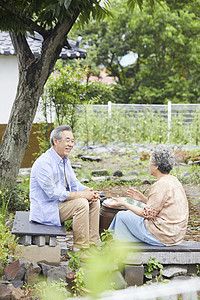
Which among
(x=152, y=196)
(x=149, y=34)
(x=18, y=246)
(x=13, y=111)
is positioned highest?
(x=149, y=34)

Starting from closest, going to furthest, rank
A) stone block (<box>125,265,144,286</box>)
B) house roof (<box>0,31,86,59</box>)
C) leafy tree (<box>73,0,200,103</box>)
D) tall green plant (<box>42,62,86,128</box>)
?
stone block (<box>125,265,144,286</box>), tall green plant (<box>42,62,86,128</box>), house roof (<box>0,31,86,59</box>), leafy tree (<box>73,0,200,103</box>)

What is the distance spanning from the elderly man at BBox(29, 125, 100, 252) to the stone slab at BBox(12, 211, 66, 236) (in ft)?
0.26

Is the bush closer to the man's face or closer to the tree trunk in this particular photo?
the tree trunk

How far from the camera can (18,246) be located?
3.97 meters

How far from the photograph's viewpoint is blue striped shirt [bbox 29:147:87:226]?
436cm

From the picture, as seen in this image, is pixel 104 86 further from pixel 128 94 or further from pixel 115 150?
pixel 128 94

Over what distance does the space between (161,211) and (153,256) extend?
43 centimetres

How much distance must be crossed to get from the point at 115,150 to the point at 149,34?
11.6m

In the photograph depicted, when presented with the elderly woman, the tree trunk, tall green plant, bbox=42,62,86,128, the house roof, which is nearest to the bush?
the tree trunk

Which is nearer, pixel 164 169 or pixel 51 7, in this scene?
pixel 164 169

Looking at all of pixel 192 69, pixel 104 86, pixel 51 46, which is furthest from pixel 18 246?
pixel 192 69

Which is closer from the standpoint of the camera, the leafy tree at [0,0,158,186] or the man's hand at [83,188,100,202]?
the man's hand at [83,188,100,202]

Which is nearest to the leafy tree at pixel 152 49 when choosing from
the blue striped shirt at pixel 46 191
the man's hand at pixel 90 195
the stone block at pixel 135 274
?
the man's hand at pixel 90 195

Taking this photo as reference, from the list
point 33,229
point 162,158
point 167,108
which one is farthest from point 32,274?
point 167,108
